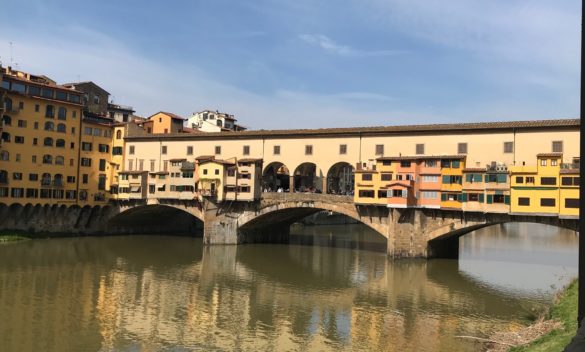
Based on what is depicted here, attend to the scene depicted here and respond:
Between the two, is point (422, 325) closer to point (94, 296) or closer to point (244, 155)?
point (94, 296)

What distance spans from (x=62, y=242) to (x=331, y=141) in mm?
31705

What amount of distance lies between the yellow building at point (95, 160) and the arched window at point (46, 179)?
3858mm

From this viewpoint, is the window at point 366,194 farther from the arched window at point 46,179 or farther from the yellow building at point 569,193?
the arched window at point 46,179

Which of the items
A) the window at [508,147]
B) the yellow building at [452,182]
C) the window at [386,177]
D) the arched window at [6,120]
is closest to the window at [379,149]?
the window at [386,177]

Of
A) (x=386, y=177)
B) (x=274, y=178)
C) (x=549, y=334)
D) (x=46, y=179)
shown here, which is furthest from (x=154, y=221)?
(x=549, y=334)

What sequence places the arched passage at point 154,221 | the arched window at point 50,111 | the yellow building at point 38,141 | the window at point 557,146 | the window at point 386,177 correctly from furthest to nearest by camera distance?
the arched passage at point 154,221
the arched window at point 50,111
the yellow building at point 38,141
the window at point 386,177
the window at point 557,146

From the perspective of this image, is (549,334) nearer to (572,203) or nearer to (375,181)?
(572,203)

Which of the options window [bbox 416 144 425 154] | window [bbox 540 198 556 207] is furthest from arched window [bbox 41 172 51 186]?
window [bbox 540 198 556 207]

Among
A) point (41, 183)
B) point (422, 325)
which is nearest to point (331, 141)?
point (422, 325)

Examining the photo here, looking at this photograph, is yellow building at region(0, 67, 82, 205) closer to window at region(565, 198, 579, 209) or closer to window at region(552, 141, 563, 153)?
window at region(552, 141, 563, 153)

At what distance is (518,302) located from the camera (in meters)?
31.2

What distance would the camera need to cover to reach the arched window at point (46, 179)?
2314 inches

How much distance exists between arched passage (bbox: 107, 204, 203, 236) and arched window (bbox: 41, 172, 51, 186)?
9.01 meters

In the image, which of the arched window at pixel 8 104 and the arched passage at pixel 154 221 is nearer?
the arched window at pixel 8 104
